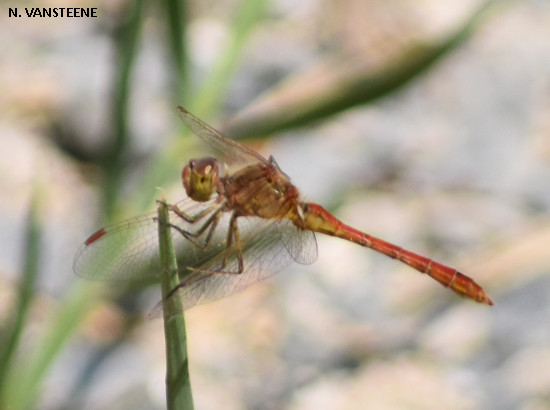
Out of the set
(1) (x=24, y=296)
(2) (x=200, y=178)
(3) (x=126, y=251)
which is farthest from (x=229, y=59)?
(1) (x=24, y=296)

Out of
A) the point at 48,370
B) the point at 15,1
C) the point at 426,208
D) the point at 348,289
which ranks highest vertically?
the point at 15,1

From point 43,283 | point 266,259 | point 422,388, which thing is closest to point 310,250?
point 266,259

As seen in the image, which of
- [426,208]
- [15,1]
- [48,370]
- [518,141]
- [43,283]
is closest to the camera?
[48,370]

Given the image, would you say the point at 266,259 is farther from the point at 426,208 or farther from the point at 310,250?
the point at 426,208

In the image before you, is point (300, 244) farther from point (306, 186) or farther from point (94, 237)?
point (306, 186)

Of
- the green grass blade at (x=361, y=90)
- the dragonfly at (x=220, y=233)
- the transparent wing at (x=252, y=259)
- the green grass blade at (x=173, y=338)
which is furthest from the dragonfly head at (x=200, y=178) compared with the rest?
the green grass blade at (x=173, y=338)

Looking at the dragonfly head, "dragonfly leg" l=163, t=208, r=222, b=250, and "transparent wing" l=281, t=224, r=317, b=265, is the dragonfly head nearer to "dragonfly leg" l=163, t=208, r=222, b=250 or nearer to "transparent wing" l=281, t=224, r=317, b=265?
"dragonfly leg" l=163, t=208, r=222, b=250

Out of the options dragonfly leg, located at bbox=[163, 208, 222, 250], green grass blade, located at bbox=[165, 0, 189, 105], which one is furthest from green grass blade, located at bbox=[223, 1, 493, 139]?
dragonfly leg, located at bbox=[163, 208, 222, 250]
